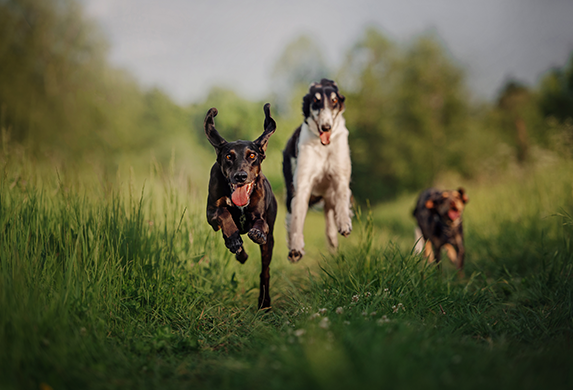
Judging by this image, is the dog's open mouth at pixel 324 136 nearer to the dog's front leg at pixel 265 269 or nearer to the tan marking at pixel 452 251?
the dog's front leg at pixel 265 269

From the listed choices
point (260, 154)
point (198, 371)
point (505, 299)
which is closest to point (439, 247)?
point (505, 299)

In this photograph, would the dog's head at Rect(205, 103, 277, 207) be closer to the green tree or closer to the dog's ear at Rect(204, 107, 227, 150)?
the dog's ear at Rect(204, 107, 227, 150)

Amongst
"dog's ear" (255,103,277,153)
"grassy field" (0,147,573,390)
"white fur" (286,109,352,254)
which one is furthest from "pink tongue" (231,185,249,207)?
"white fur" (286,109,352,254)

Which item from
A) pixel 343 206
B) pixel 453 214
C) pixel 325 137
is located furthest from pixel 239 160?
pixel 453 214

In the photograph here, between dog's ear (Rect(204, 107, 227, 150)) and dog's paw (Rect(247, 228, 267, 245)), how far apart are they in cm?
74

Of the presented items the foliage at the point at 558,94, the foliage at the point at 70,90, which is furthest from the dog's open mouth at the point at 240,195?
the foliage at the point at 558,94

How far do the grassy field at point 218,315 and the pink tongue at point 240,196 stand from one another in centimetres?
100

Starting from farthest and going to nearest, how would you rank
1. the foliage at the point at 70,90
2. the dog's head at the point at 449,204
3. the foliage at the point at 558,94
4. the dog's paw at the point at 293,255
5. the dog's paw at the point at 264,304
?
the foliage at the point at 558,94 < the foliage at the point at 70,90 < the dog's head at the point at 449,204 < the dog's paw at the point at 293,255 < the dog's paw at the point at 264,304

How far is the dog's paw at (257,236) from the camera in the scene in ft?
9.83

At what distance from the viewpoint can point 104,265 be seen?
3562 millimetres

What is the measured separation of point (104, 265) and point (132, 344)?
Answer: 0.89 meters

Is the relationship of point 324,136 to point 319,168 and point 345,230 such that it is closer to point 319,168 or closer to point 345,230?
point 319,168

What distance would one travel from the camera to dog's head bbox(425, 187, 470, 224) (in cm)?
648

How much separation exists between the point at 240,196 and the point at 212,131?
605 millimetres
